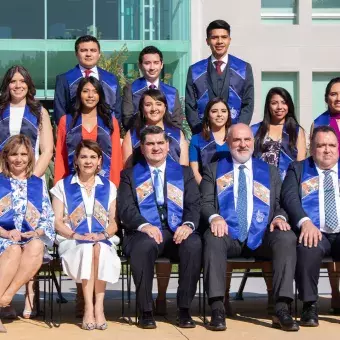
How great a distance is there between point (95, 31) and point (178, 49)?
2.16m

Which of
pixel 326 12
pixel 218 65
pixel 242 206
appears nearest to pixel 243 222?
pixel 242 206

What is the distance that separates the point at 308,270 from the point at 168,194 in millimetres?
1302

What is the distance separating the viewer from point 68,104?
8.75 metres

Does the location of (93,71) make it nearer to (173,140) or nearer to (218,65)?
(173,140)

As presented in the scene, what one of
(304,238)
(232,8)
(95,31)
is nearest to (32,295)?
(304,238)

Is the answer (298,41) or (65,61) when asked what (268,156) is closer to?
(65,61)

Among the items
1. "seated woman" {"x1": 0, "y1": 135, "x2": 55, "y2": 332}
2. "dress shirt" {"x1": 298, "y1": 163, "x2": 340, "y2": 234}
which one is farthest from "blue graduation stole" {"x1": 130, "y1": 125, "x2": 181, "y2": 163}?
"dress shirt" {"x1": 298, "y1": 163, "x2": 340, "y2": 234}

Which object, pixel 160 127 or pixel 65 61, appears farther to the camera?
pixel 65 61

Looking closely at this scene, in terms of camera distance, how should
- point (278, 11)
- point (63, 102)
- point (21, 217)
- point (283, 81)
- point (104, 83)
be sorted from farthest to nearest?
point (283, 81), point (278, 11), point (104, 83), point (63, 102), point (21, 217)

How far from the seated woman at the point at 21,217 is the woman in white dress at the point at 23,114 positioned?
0.48 meters

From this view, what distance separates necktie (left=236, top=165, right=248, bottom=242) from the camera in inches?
307

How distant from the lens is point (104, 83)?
8859mm

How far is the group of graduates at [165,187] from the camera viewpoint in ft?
24.6

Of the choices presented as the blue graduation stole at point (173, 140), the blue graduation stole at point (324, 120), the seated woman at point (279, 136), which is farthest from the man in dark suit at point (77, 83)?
the blue graduation stole at point (324, 120)
